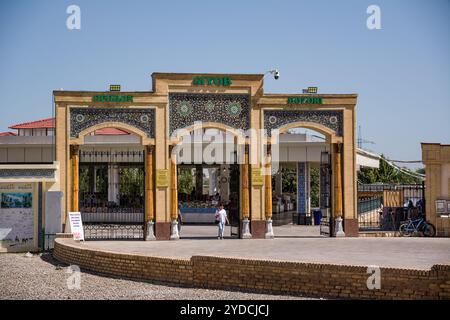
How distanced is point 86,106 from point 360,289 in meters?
14.7

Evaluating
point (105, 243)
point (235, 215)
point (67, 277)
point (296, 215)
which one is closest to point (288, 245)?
point (235, 215)

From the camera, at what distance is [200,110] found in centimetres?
2531

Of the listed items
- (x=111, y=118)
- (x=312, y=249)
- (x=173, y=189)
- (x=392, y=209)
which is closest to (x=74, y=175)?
(x=111, y=118)

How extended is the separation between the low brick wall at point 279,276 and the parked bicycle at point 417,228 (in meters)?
13.8

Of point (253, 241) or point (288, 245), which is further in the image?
point (253, 241)

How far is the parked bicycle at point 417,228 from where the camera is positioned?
26.4 metres

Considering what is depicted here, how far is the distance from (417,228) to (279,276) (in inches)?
557

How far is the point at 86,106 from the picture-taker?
24781 mm

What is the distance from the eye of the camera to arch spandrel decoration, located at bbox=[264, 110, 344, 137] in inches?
1012

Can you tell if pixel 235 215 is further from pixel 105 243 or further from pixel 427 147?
pixel 427 147

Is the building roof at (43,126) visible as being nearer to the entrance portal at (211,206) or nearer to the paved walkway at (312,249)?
the entrance portal at (211,206)

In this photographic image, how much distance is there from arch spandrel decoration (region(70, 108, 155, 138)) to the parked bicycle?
1032cm

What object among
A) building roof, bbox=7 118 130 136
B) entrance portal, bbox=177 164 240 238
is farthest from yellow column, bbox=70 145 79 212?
building roof, bbox=7 118 130 136

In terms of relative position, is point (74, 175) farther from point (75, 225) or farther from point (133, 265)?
point (133, 265)
